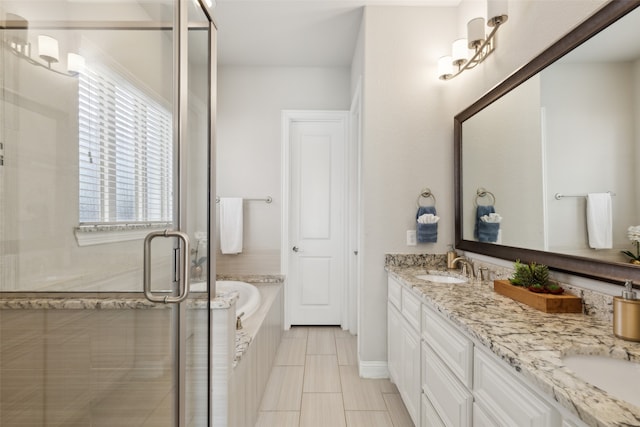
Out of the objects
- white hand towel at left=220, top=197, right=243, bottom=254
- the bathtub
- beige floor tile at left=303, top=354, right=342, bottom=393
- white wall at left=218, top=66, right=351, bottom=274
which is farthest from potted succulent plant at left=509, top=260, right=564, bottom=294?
white hand towel at left=220, top=197, right=243, bottom=254

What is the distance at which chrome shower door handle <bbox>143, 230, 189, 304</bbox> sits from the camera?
3.06 feet

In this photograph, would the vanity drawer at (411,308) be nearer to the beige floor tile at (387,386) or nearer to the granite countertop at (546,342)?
the granite countertop at (546,342)

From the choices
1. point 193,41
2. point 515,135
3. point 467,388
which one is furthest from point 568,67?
point 193,41

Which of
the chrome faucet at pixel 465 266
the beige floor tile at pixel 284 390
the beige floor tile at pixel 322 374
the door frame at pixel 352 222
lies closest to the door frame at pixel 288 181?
the door frame at pixel 352 222

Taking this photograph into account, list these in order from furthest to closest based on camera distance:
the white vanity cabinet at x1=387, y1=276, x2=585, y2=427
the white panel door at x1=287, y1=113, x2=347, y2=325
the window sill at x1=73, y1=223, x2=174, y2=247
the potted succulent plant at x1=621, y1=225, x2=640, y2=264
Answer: the white panel door at x1=287, y1=113, x2=347, y2=325, the potted succulent plant at x1=621, y1=225, x2=640, y2=264, the white vanity cabinet at x1=387, y1=276, x2=585, y2=427, the window sill at x1=73, y1=223, x2=174, y2=247

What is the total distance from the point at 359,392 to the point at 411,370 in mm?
629

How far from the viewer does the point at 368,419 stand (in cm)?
193

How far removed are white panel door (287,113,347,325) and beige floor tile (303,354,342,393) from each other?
0.74 metres

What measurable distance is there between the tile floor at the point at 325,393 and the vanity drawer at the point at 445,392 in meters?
0.58

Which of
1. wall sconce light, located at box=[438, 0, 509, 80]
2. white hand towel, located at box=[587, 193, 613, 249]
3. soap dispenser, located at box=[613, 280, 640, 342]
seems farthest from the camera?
wall sconce light, located at box=[438, 0, 509, 80]

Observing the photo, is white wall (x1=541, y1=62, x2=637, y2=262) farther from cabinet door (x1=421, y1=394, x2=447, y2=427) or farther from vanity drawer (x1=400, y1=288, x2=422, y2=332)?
cabinet door (x1=421, y1=394, x2=447, y2=427)

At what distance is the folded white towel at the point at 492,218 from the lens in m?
1.90

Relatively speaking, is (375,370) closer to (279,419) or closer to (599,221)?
(279,419)

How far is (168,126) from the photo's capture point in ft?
3.41
